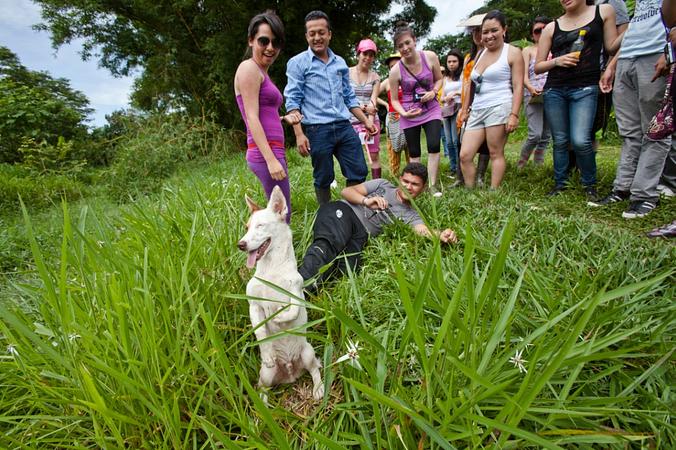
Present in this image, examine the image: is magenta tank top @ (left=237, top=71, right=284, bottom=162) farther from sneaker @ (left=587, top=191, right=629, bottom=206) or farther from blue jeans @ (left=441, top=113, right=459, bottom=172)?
blue jeans @ (left=441, top=113, right=459, bottom=172)

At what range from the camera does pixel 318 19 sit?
265 centimetres

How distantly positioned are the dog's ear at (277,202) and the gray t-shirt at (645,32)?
3406 millimetres

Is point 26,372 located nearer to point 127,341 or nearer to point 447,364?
point 127,341

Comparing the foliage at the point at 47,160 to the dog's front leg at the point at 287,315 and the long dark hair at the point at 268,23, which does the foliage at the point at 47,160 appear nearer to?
the long dark hair at the point at 268,23

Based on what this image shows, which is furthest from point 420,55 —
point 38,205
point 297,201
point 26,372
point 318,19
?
point 38,205

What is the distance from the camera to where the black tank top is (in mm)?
3066

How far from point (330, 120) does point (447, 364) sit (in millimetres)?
2294

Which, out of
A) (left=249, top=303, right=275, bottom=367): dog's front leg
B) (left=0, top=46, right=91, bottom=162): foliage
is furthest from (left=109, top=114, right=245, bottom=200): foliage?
(left=249, top=303, right=275, bottom=367): dog's front leg

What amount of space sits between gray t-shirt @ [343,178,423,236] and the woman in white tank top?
4.45 feet

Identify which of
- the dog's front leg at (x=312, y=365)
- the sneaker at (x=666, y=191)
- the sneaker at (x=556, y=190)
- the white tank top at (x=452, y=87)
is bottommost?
the sneaker at (x=556, y=190)

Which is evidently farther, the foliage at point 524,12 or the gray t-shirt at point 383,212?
the foliage at point 524,12

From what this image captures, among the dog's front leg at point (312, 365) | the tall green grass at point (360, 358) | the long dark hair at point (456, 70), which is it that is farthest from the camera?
the long dark hair at point (456, 70)

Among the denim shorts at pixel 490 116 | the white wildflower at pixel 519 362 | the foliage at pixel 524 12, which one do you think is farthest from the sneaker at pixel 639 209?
the foliage at pixel 524 12

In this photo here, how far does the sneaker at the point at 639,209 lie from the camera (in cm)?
276
